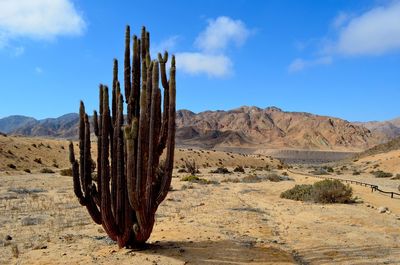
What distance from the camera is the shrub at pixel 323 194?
19594 mm

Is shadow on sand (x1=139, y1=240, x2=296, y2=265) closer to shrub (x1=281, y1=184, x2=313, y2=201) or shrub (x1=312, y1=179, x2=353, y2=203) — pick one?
shrub (x1=312, y1=179, x2=353, y2=203)

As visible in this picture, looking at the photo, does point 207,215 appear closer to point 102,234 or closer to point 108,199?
point 102,234

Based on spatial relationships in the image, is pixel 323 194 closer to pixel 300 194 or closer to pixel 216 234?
pixel 300 194

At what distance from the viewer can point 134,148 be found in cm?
921

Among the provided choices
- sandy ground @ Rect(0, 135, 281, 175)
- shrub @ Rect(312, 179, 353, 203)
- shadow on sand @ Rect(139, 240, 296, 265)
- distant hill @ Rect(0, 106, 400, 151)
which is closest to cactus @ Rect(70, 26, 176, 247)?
shadow on sand @ Rect(139, 240, 296, 265)

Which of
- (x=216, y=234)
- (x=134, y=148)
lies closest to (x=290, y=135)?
(x=216, y=234)

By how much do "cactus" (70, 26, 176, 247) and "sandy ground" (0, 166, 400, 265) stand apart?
0.81 meters

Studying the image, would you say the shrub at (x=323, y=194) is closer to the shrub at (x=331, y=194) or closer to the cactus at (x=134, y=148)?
the shrub at (x=331, y=194)

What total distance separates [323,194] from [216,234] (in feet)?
31.5

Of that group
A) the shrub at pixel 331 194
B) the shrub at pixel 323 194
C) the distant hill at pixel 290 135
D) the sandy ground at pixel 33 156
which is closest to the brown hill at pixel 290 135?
the distant hill at pixel 290 135

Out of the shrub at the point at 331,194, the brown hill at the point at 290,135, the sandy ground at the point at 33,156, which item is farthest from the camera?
the brown hill at the point at 290,135

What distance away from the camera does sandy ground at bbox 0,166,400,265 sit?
9227 millimetres

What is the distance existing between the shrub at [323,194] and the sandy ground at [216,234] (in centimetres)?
97

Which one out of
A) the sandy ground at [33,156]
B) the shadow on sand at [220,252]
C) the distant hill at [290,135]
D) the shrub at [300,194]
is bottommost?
the shadow on sand at [220,252]
